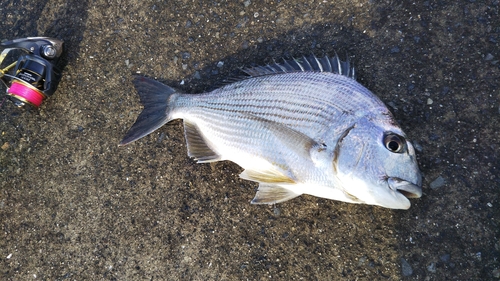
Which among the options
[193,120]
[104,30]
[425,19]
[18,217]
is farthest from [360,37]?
[18,217]

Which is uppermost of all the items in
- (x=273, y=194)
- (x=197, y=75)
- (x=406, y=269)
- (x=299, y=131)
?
(x=299, y=131)

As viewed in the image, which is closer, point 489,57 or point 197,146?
point 489,57

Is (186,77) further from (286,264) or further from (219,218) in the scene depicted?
(286,264)

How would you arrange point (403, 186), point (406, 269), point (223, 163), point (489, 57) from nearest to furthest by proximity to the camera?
point (403, 186) < point (406, 269) < point (489, 57) < point (223, 163)

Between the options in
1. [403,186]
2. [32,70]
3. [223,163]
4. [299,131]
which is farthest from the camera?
[32,70]

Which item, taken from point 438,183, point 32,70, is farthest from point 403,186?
point 32,70

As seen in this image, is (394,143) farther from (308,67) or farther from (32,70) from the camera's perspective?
(32,70)

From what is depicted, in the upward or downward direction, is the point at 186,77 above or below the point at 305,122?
below
